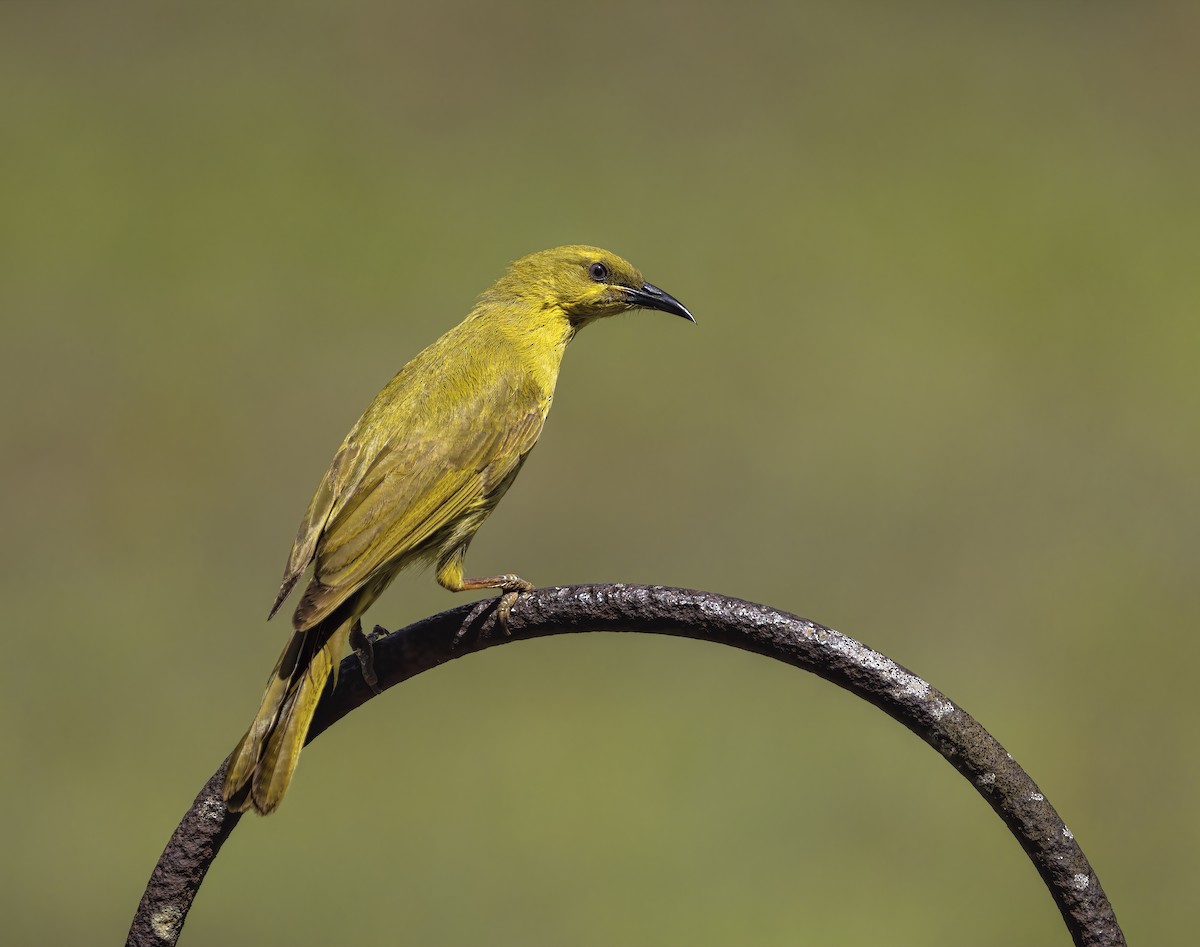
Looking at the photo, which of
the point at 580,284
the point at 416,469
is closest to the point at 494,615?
the point at 416,469

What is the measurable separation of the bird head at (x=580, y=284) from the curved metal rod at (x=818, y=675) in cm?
153

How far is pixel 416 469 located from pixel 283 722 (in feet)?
2.53

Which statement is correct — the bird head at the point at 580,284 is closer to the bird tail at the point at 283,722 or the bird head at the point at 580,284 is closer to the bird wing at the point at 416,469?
the bird wing at the point at 416,469

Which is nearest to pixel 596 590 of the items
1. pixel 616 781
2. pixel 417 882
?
pixel 417 882

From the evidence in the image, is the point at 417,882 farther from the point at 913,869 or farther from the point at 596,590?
the point at 596,590

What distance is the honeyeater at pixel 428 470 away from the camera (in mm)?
2273

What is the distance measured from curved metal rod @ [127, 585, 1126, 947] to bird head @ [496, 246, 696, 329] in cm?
153

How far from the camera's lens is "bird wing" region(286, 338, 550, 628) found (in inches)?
104

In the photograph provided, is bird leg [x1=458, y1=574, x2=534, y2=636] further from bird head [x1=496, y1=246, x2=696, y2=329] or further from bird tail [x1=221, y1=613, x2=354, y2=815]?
bird head [x1=496, y1=246, x2=696, y2=329]

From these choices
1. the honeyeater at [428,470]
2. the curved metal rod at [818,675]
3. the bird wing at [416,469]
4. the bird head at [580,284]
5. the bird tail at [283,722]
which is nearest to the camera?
the curved metal rod at [818,675]

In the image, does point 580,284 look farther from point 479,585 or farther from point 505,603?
point 505,603

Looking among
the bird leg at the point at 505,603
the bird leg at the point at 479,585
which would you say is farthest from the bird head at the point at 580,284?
the bird leg at the point at 505,603

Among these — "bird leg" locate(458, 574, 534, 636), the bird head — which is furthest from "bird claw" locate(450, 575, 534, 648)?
the bird head

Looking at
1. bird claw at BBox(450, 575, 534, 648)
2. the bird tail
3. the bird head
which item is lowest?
the bird tail
